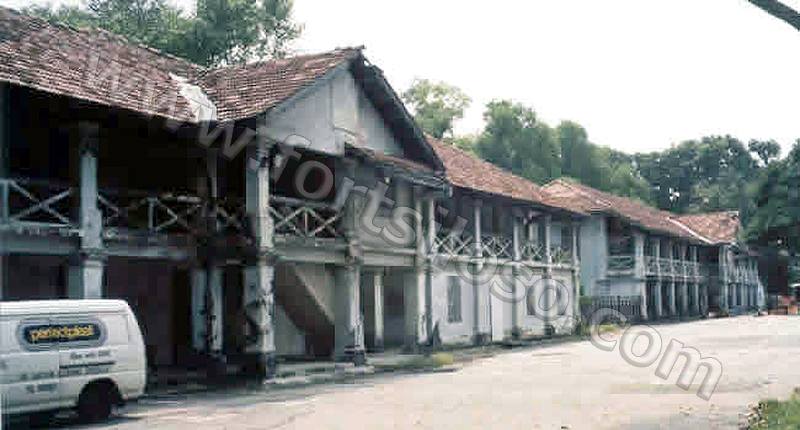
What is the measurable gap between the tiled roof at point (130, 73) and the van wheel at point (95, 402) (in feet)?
16.9

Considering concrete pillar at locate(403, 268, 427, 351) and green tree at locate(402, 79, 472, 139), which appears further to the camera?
green tree at locate(402, 79, 472, 139)

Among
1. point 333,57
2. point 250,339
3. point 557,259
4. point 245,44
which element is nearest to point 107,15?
point 245,44

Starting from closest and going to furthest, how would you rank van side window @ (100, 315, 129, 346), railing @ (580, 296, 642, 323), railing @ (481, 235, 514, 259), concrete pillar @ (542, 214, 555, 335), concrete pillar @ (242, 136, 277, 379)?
1. van side window @ (100, 315, 129, 346)
2. concrete pillar @ (242, 136, 277, 379)
3. railing @ (481, 235, 514, 259)
4. concrete pillar @ (542, 214, 555, 335)
5. railing @ (580, 296, 642, 323)

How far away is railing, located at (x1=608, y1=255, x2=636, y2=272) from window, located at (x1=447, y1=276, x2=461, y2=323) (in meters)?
20.2

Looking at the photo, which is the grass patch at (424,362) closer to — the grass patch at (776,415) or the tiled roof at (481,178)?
the tiled roof at (481,178)

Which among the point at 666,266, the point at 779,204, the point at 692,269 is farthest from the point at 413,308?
the point at 779,204

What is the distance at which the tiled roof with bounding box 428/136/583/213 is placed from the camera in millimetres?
29189

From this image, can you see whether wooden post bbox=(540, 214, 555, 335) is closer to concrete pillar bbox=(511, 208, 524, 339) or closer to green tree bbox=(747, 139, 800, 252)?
concrete pillar bbox=(511, 208, 524, 339)

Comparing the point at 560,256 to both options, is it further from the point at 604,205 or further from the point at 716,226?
the point at 716,226

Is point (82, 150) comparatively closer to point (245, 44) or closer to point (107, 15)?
point (245, 44)

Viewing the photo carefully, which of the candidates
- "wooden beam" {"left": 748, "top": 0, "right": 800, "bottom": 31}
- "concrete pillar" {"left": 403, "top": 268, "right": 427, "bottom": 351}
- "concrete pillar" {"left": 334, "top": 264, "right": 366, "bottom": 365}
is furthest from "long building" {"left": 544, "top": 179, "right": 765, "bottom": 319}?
"wooden beam" {"left": 748, "top": 0, "right": 800, "bottom": 31}

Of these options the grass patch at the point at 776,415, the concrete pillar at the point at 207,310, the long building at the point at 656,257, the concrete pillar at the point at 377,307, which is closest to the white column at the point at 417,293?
the concrete pillar at the point at 377,307

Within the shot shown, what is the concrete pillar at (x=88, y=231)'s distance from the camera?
15.6 metres

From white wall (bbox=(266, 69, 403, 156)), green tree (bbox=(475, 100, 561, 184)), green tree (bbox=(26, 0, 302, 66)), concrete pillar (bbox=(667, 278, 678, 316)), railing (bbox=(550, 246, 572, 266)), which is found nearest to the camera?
white wall (bbox=(266, 69, 403, 156))
